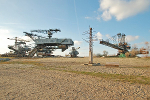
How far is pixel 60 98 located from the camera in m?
4.54

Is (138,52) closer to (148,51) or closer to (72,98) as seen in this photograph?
(148,51)

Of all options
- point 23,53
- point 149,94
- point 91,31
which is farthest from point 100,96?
point 23,53

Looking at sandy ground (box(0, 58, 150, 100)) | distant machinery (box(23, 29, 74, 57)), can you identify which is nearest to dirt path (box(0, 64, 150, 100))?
sandy ground (box(0, 58, 150, 100))

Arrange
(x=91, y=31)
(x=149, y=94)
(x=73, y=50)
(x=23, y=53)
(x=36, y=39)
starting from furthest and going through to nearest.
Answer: (x=23, y=53), (x=36, y=39), (x=73, y=50), (x=91, y=31), (x=149, y=94)

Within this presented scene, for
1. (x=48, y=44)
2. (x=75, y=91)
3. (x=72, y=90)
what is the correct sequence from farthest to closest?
(x=48, y=44)
(x=72, y=90)
(x=75, y=91)

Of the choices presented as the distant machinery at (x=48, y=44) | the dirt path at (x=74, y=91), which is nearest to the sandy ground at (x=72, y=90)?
the dirt path at (x=74, y=91)

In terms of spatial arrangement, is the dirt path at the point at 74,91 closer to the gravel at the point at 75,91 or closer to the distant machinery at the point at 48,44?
the gravel at the point at 75,91

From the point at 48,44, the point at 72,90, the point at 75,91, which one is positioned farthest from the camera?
the point at 48,44

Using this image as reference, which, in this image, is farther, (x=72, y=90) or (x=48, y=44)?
(x=48, y=44)

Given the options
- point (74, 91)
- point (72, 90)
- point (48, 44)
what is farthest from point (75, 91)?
point (48, 44)

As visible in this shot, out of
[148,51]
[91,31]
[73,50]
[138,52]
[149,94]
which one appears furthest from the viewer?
[73,50]

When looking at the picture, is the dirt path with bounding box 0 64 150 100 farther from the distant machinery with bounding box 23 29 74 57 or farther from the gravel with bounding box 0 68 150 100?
the distant machinery with bounding box 23 29 74 57

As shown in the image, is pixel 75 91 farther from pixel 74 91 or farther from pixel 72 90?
pixel 72 90

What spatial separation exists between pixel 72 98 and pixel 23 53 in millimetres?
75189
